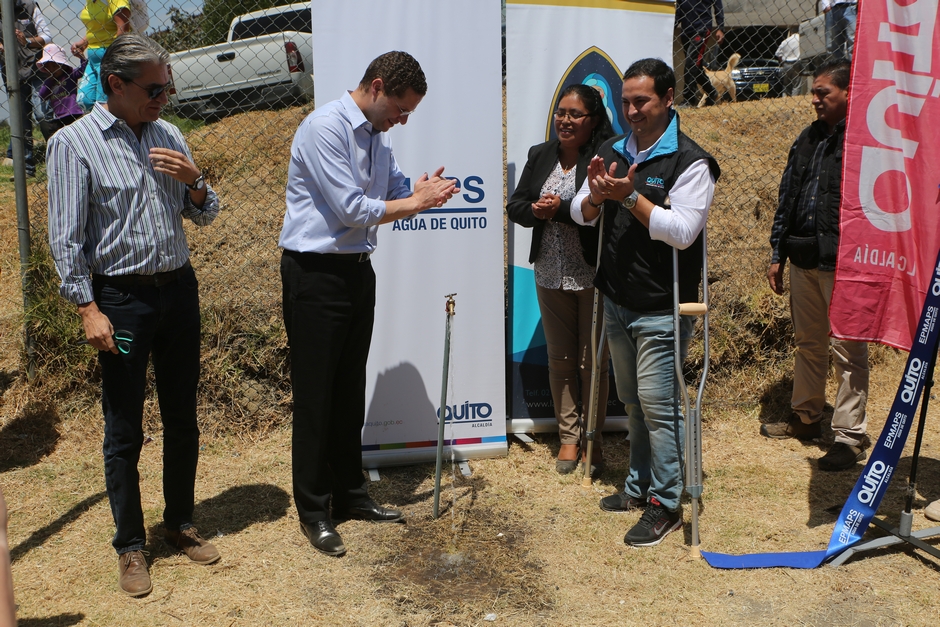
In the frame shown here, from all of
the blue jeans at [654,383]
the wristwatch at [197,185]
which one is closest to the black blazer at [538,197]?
the blue jeans at [654,383]

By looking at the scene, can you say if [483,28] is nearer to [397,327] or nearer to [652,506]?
[397,327]

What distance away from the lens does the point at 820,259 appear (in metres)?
4.69

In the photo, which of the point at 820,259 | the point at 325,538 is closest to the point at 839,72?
the point at 820,259

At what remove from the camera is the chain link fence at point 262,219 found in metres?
5.21

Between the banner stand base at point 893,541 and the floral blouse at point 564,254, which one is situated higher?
the floral blouse at point 564,254

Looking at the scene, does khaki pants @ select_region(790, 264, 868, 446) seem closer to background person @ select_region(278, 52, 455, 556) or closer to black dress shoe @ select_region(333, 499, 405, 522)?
background person @ select_region(278, 52, 455, 556)

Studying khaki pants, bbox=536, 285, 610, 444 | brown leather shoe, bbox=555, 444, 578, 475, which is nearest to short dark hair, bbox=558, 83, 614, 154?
khaki pants, bbox=536, 285, 610, 444

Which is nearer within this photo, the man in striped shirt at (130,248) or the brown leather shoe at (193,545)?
the man in striped shirt at (130,248)

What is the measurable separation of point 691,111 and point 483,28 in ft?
17.9

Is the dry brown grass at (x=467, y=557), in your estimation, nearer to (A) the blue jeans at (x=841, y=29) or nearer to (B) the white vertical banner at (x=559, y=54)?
(B) the white vertical banner at (x=559, y=54)

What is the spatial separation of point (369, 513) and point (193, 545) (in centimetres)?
88

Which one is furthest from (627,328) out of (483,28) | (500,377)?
(483,28)

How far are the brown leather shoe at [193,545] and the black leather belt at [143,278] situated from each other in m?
1.23

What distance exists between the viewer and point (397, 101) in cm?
352
